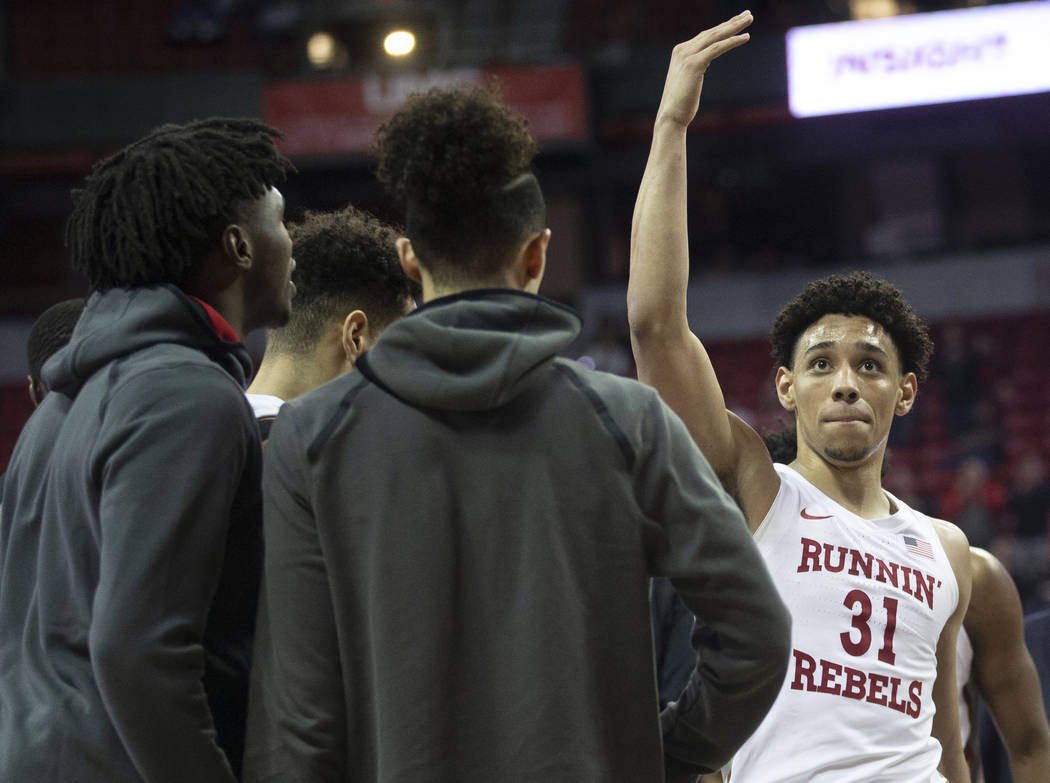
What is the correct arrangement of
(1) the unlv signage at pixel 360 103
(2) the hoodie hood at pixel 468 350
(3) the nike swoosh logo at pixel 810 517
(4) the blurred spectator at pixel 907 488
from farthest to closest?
(1) the unlv signage at pixel 360 103
(4) the blurred spectator at pixel 907 488
(3) the nike swoosh logo at pixel 810 517
(2) the hoodie hood at pixel 468 350

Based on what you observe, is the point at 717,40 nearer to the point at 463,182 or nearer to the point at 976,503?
the point at 463,182

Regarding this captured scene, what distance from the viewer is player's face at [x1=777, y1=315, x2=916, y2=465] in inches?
122

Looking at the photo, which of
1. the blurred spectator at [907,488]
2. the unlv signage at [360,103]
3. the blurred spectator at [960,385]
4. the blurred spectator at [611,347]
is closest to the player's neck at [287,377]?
the blurred spectator at [611,347]

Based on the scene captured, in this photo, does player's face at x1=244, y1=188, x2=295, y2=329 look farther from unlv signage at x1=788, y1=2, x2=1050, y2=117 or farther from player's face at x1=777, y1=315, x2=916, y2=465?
unlv signage at x1=788, y1=2, x2=1050, y2=117

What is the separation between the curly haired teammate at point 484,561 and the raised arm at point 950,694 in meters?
1.54

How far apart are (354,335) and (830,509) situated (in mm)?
1253

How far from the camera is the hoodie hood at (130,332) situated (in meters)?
1.87

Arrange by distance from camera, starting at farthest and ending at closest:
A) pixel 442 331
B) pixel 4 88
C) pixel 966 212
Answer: pixel 966 212
pixel 4 88
pixel 442 331

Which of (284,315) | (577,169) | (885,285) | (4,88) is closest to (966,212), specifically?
(577,169)

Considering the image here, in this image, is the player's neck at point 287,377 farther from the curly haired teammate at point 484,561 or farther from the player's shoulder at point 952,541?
the player's shoulder at point 952,541

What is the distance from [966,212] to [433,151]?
1597 cm

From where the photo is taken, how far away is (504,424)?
1690mm

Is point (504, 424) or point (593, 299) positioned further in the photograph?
point (593, 299)

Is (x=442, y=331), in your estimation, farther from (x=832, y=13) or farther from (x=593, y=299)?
(x=832, y=13)
